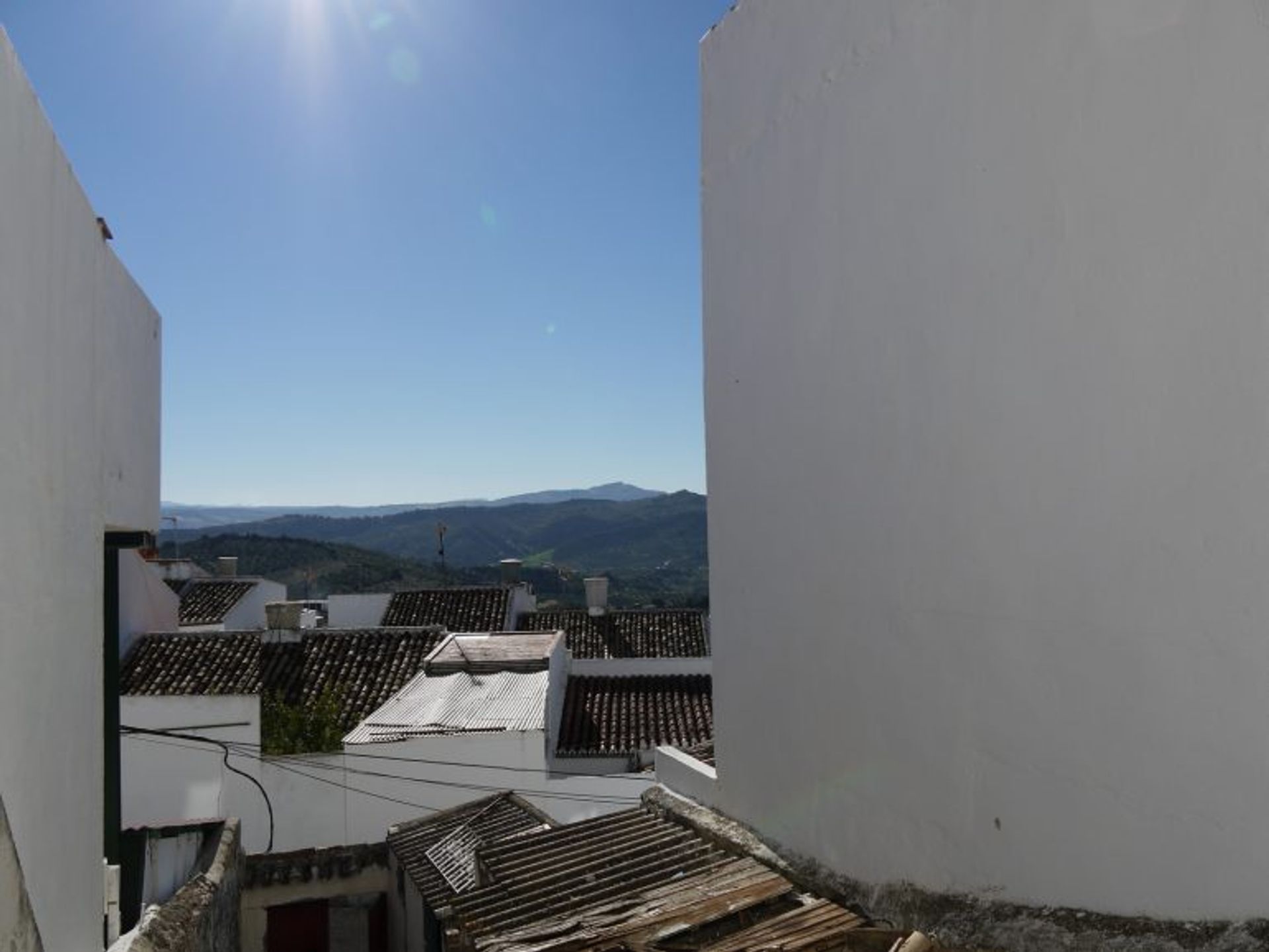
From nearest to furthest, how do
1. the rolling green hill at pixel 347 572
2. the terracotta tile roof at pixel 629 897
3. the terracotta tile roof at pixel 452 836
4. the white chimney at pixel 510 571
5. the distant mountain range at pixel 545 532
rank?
1. the terracotta tile roof at pixel 629 897
2. the terracotta tile roof at pixel 452 836
3. the white chimney at pixel 510 571
4. the rolling green hill at pixel 347 572
5. the distant mountain range at pixel 545 532

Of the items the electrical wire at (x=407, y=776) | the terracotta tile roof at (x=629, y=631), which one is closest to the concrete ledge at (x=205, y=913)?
the electrical wire at (x=407, y=776)

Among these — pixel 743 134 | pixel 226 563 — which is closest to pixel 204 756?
pixel 743 134

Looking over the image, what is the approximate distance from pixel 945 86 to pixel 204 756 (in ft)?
40.2

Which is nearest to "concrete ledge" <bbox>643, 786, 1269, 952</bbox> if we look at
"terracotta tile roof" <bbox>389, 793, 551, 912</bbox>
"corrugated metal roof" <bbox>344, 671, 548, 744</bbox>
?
"terracotta tile roof" <bbox>389, 793, 551, 912</bbox>

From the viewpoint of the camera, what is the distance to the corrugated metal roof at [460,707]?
12.3 metres

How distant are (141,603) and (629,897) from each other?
1449 cm

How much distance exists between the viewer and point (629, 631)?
24.1m

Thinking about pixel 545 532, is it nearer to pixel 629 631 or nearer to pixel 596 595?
pixel 596 595

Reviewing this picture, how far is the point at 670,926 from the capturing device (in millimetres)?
3230

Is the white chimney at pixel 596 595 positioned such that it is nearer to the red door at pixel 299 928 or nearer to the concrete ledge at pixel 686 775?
the red door at pixel 299 928

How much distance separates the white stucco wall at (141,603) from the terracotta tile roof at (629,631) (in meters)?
7.74

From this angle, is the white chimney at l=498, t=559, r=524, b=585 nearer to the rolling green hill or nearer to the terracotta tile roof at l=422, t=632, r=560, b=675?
the terracotta tile roof at l=422, t=632, r=560, b=675

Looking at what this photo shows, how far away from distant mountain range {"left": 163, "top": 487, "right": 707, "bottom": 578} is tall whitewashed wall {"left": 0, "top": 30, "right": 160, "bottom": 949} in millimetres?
76614

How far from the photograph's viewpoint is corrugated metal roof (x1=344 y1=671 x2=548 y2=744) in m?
12.3
